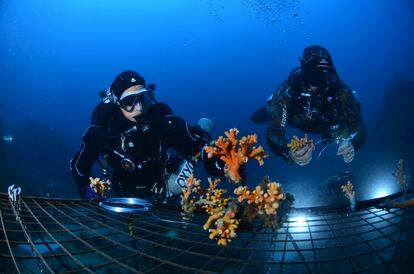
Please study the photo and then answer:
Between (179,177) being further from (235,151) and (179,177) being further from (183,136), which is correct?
(235,151)

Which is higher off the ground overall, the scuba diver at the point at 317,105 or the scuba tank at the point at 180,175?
the scuba diver at the point at 317,105

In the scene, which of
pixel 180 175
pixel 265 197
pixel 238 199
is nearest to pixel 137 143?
pixel 180 175

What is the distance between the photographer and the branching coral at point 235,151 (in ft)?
8.64

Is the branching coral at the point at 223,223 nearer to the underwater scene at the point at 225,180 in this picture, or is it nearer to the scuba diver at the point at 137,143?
the underwater scene at the point at 225,180

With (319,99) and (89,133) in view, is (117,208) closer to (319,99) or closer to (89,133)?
(89,133)

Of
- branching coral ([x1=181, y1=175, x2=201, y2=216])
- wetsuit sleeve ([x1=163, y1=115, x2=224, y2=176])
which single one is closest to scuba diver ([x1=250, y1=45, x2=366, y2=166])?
Answer: wetsuit sleeve ([x1=163, y1=115, x2=224, y2=176])

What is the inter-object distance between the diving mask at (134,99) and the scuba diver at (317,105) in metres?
3.45

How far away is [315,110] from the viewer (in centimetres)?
675

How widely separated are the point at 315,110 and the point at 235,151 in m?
4.76

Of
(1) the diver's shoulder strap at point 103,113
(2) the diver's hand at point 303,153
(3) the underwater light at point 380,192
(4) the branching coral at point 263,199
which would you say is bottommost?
(3) the underwater light at point 380,192

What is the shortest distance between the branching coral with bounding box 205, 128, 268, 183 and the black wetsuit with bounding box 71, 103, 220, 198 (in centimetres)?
258

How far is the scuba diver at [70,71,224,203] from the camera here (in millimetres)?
4906

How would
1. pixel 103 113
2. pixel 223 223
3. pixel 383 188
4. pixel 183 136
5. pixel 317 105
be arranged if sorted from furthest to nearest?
pixel 383 188
pixel 317 105
pixel 183 136
pixel 103 113
pixel 223 223

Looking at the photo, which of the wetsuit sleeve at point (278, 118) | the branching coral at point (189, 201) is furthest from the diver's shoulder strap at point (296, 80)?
the branching coral at point (189, 201)
